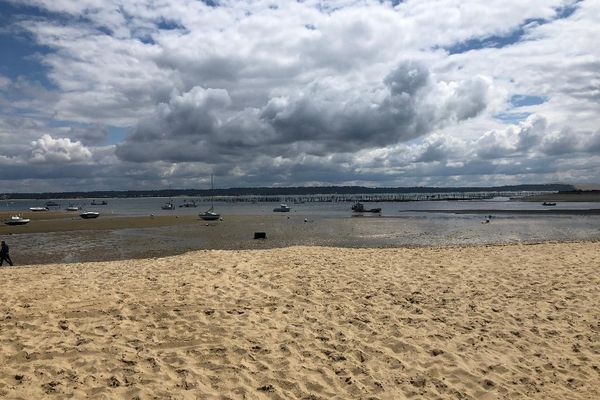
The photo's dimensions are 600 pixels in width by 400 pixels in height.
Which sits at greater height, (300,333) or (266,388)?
(300,333)

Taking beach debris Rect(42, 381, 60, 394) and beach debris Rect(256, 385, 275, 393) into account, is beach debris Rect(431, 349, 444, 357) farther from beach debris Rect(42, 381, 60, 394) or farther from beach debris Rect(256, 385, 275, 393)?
beach debris Rect(42, 381, 60, 394)

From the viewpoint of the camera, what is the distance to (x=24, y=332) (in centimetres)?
885

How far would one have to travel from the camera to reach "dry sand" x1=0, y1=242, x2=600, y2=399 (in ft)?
23.0

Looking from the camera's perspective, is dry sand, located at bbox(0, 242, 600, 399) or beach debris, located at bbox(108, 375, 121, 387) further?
dry sand, located at bbox(0, 242, 600, 399)

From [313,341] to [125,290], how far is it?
5849mm

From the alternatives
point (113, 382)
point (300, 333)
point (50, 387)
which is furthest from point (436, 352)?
point (50, 387)

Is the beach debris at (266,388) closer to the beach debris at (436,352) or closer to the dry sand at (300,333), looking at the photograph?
the dry sand at (300,333)

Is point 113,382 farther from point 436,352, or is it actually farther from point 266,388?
point 436,352

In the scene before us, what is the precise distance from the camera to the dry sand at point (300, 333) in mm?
7016

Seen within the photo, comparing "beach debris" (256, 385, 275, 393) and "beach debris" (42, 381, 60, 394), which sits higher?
"beach debris" (42, 381, 60, 394)

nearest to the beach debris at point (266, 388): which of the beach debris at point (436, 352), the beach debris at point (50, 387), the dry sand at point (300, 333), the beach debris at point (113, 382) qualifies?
the dry sand at point (300, 333)

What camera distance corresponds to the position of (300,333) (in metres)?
9.05

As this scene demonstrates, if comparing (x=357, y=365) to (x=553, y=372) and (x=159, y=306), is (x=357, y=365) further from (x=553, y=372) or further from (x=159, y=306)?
(x=159, y=306)

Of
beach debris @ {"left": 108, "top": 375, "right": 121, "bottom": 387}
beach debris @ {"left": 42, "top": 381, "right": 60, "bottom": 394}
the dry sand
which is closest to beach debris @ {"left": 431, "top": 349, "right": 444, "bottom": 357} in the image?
the dry sand
